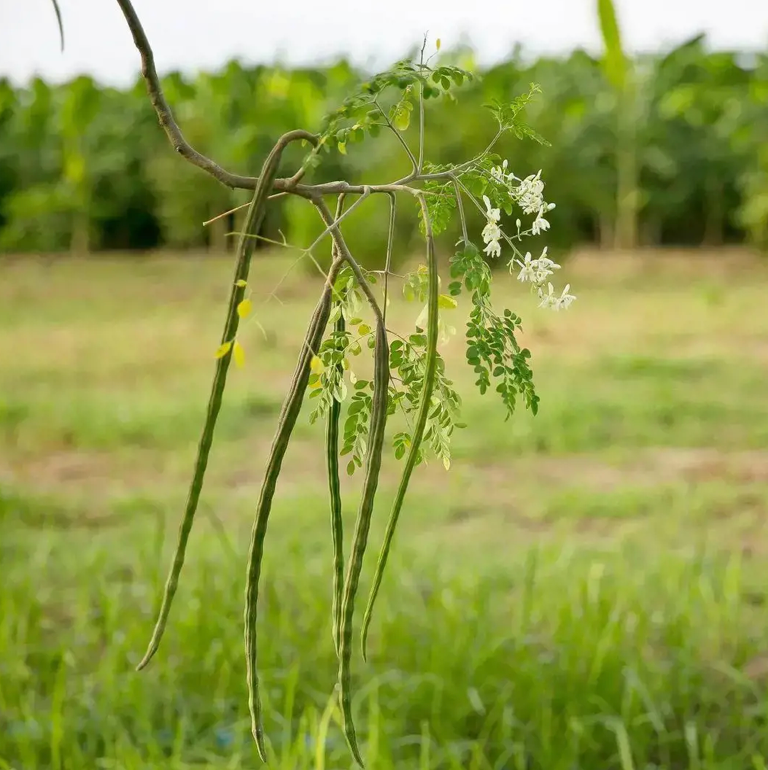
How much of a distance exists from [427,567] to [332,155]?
13.3 ft

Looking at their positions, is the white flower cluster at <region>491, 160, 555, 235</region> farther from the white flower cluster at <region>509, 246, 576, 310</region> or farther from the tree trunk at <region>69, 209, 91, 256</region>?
the tree trunk at <region>69, 209, 91, 256</region>

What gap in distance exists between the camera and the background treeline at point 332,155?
19.1 ft

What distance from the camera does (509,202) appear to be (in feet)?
1.30

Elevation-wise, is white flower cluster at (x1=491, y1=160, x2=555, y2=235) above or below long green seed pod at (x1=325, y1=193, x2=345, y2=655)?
above

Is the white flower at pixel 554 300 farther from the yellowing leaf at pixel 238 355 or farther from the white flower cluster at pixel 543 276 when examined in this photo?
the yellowing leaf at pixel 238 355

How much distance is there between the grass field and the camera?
1097 millimetres

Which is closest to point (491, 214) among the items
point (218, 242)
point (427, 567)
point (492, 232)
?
point (492, 232)

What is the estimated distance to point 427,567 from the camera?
1575 mm

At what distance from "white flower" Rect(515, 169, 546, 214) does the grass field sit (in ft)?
0.42

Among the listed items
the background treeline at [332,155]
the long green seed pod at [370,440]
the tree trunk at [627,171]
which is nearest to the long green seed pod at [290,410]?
the long green seed pod at [370,440]

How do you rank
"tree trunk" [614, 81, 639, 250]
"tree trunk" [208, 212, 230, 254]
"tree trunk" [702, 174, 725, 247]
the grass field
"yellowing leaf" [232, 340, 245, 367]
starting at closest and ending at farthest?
"yellowing leaf" [232, 340, 245, 367], the grass field, "tree trunk" [614, 81, 639, 250], "tree trunk" [208, 212, 230, 254], "tree trunk" [702, 174, 725, 247]

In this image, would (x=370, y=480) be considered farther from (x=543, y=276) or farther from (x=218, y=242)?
(x=218, y=242)

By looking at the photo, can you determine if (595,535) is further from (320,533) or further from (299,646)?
(299,646)

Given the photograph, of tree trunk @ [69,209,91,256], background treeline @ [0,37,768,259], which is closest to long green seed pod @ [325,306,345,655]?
background treeline @ [0,37,768,259]
